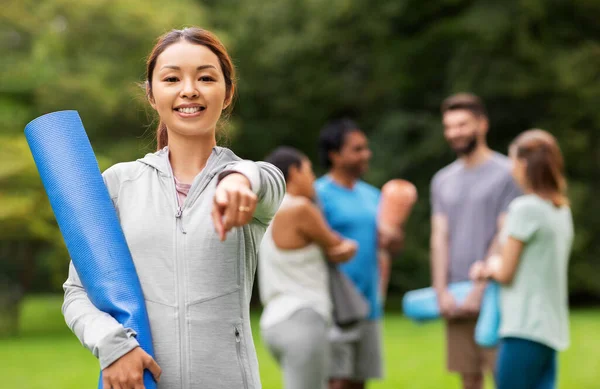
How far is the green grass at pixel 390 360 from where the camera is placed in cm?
1039

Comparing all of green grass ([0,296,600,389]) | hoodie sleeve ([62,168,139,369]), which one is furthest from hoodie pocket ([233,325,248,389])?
green grass ([0,296,600,389])

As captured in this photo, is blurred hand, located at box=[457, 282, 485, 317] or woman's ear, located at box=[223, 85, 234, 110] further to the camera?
blurred hand, located at box=[457, 282, 485, 317]

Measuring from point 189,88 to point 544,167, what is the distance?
284cm

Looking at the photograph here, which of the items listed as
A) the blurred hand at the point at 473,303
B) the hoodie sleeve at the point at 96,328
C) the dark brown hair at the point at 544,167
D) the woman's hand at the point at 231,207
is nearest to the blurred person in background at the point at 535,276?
the dark brown hair at the point at 544,167

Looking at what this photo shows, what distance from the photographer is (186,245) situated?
233 centimetres

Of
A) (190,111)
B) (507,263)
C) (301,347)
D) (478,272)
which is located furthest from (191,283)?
(478,272)

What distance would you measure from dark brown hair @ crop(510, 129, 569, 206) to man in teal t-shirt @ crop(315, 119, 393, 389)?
1375mm

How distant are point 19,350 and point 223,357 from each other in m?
14.1

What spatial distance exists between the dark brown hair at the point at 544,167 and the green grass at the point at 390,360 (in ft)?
15.8

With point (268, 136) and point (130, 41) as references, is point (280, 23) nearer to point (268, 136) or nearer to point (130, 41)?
point (268, 136)

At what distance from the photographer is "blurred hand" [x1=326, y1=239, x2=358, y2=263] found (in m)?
5.46

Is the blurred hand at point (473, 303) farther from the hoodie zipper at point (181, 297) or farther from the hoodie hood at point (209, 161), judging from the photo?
the hoodie zipper at point (181, 297)

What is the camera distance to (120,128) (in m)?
21.3

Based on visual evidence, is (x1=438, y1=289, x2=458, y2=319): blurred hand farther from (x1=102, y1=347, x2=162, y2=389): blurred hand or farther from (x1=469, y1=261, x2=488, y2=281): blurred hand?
A: (x1=102, y1=347, x2=162, y2=389): blurred hand
